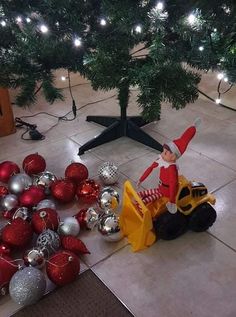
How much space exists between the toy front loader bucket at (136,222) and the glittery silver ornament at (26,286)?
13.8 inches

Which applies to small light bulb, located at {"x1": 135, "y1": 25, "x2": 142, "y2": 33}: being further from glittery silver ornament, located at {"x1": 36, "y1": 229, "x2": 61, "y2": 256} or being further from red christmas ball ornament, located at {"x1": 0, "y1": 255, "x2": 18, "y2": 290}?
red christmas ball ornament, located at {"x1": 0, "y1": 255, "x2": 18, "y2": 290}

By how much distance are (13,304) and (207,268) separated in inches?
24.3

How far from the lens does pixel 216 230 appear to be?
118 centimetres

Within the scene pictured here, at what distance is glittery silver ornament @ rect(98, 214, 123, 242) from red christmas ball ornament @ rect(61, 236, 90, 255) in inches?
3.4

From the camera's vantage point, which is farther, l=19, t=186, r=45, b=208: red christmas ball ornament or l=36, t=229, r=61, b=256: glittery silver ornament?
l=19, t=186, r=45, b=208: red christmas ball ornament

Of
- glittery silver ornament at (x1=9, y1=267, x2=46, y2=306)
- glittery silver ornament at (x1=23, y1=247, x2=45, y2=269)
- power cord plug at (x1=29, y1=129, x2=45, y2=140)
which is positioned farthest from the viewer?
power cord plug at (x1=29, y1=129, x2=45, y2=140)

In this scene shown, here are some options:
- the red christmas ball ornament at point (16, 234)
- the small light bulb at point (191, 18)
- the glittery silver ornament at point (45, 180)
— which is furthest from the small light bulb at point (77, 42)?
the red christmas ball ornament at point (16, 234)

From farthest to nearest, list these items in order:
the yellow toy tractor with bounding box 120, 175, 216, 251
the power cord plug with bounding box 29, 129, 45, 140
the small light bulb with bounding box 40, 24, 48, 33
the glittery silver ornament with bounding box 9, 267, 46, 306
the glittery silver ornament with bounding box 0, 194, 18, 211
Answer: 1. the power cord plug with bounding box 29, 129, 45, 140
2. the small light bulb with bounding box 40, 24, 48, 33
3. the glittery silver ornament with bounding box 0, 194, 18, 211
4. the yellow toy tractor with bounding box 120, 175, 216, 251
5. the glittery silver ornament with bounding box 9, 267, 46, 306

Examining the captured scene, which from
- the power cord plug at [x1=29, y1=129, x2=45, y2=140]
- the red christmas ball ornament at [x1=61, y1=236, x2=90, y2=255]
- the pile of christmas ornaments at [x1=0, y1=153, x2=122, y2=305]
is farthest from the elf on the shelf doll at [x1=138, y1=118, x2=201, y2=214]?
the power cord plug at [x1=29, y1=129, x2=45, y2=140]

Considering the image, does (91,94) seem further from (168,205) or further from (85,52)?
(168,205)

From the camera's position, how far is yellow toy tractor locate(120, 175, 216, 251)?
108cm

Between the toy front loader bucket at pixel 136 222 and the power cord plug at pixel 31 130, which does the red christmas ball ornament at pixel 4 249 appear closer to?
the toy front loader bucket at pixel 136 222

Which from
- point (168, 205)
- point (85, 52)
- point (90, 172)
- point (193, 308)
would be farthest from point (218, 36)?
point (193, 308)

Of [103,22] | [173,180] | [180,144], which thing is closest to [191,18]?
[103,22]
